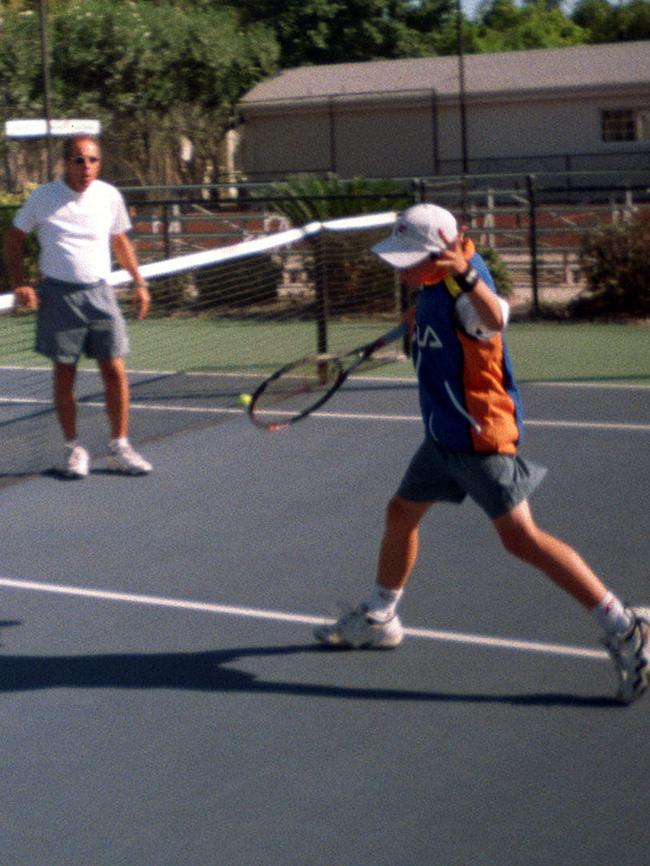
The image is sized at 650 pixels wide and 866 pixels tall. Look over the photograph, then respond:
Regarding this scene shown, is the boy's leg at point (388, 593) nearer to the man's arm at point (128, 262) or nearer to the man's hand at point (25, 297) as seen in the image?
the man's hand at point (25, 297)

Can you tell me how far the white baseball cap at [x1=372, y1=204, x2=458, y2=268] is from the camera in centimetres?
459

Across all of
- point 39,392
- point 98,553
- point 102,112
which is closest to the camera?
point 98,553

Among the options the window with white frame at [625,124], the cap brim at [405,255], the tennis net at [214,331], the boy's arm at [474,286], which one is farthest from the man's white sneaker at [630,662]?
the window with white frame at [625,124]

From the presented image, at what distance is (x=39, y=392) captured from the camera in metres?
11.7

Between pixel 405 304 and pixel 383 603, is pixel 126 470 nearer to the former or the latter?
pixel 383 603

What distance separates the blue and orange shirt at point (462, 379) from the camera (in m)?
4.80

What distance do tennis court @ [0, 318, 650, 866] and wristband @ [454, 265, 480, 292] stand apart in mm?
1339

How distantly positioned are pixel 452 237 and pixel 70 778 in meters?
1.97

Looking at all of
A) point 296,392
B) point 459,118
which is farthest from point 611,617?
point 459,118

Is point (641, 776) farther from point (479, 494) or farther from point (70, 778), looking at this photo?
point (70, 778)

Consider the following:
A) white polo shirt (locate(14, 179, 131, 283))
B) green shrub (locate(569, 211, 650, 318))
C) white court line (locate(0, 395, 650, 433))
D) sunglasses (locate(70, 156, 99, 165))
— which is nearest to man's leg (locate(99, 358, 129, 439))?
white polo shirt (locate(14, 179, 131, 283))

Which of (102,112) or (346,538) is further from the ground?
(102,112)

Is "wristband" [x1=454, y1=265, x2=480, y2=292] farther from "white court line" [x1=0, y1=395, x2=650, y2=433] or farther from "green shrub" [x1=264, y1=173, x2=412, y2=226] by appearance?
"green shrub" [x1=264, y1=173, x2=412, y2=226]

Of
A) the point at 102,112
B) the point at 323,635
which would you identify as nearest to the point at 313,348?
the point at 323,635
